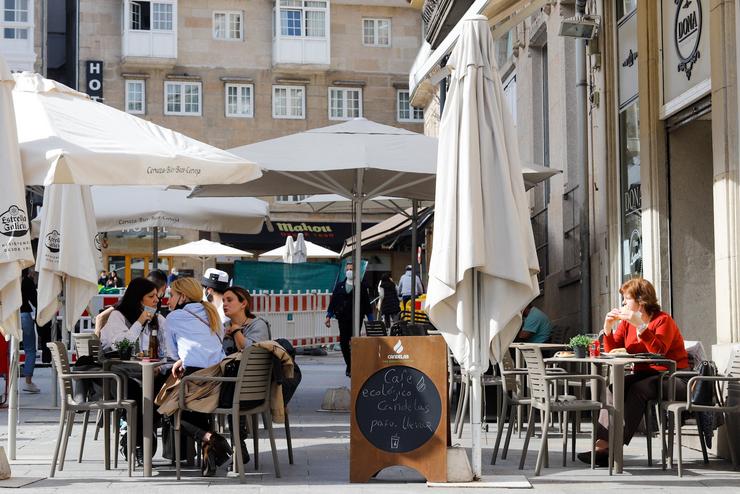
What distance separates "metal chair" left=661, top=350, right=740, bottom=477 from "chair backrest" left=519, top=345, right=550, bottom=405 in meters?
0.91

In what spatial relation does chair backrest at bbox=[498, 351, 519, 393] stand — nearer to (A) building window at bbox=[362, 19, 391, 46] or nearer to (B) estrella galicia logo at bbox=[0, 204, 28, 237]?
(B) estrella galicia logo at bbox=[0, 204, 28, 237]

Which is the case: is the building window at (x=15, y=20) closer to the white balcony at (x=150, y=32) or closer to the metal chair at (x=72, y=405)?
the white balcony at (x=150, y=32)

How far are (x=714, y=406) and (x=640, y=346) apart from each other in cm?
97

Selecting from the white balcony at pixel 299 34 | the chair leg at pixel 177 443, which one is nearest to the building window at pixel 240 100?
the white balcony at pixel 299 34

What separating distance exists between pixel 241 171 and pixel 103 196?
6.84 m

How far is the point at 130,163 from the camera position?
30.1ft

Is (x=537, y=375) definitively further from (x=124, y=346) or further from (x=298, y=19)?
(x=298, y=19)

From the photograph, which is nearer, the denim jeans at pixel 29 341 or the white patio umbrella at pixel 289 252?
the denim jeans at pixel 29 341

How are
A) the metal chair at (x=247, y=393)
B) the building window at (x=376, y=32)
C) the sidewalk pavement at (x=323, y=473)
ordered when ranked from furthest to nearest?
the building window at (x=376, y=32) → the metal chair at (x=247, y=393) → the sidewalk pavement at (x=323, y=473)

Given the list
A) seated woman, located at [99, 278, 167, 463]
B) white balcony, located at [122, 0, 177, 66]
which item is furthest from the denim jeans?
white balcony, located at [122, 0, 177, 66]

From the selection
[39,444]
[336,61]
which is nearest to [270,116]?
[336,61]

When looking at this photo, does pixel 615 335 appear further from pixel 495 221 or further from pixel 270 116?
pixel 270 116

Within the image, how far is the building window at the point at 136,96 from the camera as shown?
46.2 m

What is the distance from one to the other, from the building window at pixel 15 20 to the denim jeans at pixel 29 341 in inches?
1120
